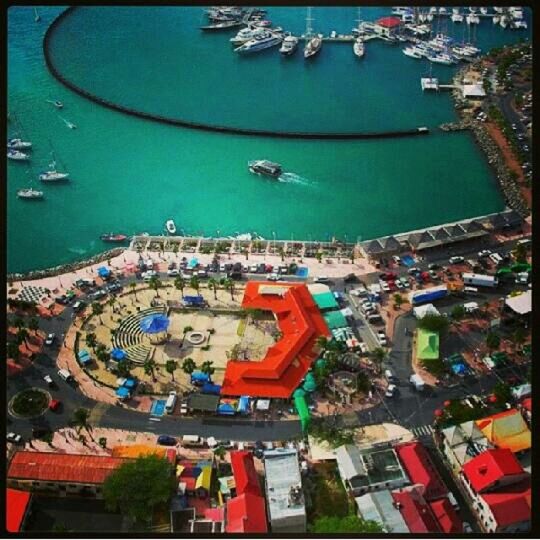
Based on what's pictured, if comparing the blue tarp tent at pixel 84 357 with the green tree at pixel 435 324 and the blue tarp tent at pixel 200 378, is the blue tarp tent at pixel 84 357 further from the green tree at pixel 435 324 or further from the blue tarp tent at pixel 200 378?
the green tree at pixel 435 324

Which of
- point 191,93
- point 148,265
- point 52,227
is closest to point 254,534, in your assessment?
point 148,265

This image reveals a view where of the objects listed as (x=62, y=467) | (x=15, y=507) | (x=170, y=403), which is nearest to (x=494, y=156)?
(x=170, y=403)

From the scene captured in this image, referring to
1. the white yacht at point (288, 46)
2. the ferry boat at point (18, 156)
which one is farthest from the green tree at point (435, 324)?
the white yacht at point (288, 46)

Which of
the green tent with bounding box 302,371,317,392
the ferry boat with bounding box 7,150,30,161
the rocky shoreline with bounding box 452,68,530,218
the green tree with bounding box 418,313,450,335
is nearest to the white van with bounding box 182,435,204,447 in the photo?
the green tent with bounding box 302,371,317,392

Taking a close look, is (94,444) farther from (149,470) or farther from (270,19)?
(270,19)

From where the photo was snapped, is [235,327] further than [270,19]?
No

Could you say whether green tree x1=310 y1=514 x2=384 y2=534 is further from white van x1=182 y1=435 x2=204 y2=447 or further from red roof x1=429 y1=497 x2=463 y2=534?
white van x1=182 y1=435 x2=204 y2=447
